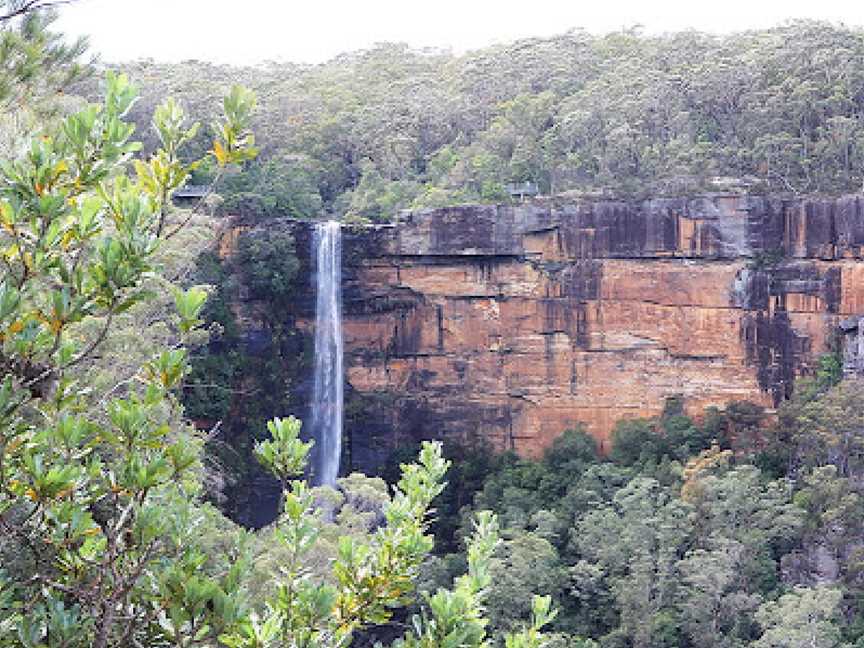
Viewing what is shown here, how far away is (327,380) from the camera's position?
19.2 m

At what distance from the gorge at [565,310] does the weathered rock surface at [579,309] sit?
2 centimetres

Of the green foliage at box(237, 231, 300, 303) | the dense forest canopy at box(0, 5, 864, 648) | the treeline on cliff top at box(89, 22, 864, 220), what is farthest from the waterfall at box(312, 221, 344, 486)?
the treeline on cliff top at box(89, 22, 864, 220)

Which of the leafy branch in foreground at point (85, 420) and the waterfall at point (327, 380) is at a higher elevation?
the leafy branch in foreground at point (85, 420)

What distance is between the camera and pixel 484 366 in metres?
18.4

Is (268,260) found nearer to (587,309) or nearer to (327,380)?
(327,380)

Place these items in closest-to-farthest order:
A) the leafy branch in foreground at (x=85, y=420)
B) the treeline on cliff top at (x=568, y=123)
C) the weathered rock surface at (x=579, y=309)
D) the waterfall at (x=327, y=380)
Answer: the leafy branch in foreground at (x=85, y=420), the weathered rock surface at (x=579, y=309), the treeline on cliff top at (x=568, y=123), the waterfall at (x=327, y=380)

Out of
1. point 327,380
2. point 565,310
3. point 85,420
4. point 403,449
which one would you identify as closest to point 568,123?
point 565,310

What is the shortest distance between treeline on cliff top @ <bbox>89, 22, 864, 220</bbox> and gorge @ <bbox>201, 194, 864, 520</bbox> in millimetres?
1017

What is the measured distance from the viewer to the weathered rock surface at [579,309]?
630 inches

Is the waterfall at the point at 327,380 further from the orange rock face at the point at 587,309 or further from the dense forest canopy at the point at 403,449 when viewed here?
the dense forest canopy at the point at 403,449

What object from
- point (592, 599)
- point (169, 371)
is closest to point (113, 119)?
point (169, 371)

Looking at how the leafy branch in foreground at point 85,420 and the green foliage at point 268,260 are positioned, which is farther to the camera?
the green foliage at point 268,260

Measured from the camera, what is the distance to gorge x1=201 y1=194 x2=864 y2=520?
52.5 feet

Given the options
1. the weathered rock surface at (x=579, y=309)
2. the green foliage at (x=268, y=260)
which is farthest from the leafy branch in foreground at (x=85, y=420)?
the green foliage at (x=268, y=260)
